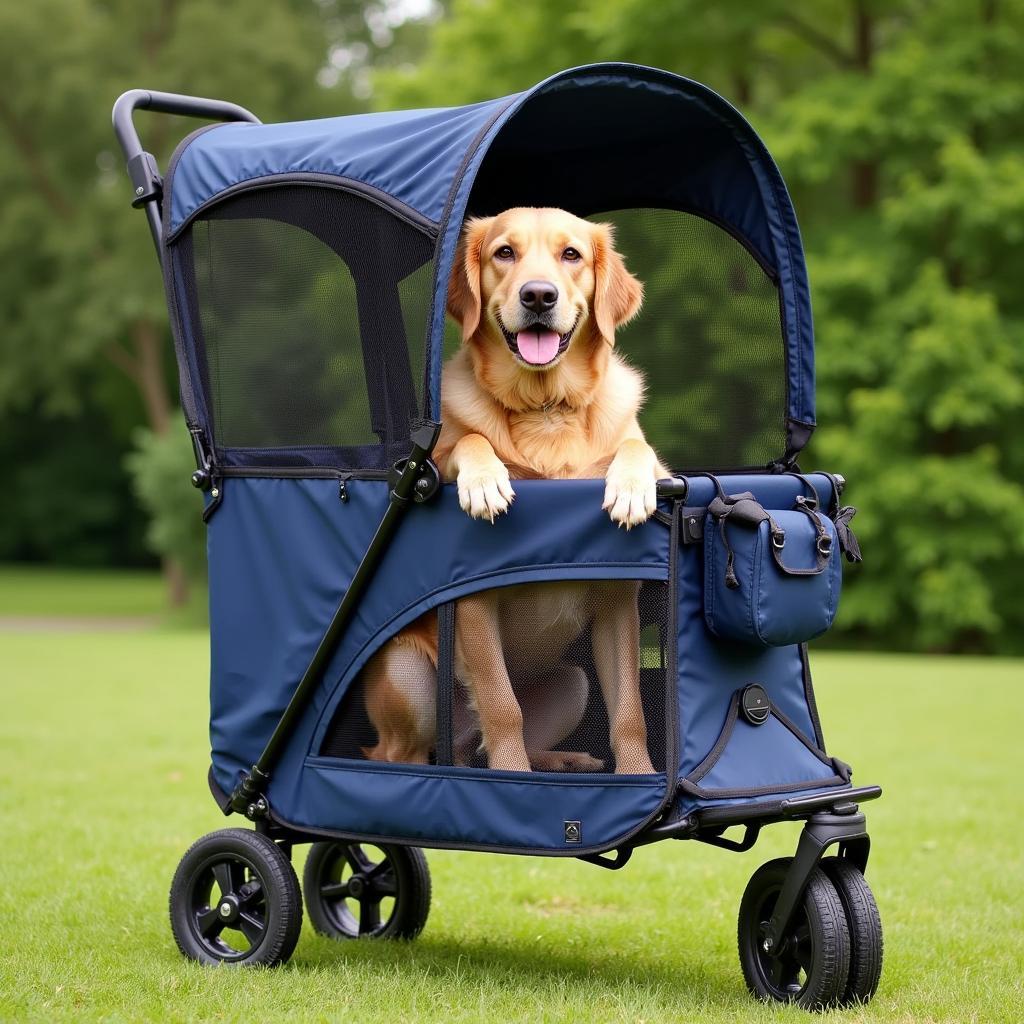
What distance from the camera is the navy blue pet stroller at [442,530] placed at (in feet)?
11.2

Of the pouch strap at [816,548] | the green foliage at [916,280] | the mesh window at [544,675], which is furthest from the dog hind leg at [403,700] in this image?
the green foliage at [916,280]

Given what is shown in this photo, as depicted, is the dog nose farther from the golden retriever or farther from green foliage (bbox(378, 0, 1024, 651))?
green foliage (bbox(378, 0, 1024, 651))

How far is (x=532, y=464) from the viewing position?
3924mm

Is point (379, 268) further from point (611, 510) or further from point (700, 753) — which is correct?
point (700, 753)

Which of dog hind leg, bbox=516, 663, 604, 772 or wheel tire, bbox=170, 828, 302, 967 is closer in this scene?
dog hind leg, bbox=516, 663, 604, 772

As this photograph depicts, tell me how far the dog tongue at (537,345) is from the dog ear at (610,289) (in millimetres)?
312

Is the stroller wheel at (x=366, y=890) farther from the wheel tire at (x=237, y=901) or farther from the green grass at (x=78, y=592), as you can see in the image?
the green grass at (x=78, y=592)

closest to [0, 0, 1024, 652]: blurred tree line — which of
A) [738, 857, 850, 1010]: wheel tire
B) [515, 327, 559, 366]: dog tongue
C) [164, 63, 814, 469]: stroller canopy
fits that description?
[164, 63, 814, 469]: stroller canopy

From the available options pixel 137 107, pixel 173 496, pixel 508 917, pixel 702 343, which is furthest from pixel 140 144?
pixel 173 496

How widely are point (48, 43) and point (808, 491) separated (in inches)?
944

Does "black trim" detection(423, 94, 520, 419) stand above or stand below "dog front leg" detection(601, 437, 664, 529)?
above

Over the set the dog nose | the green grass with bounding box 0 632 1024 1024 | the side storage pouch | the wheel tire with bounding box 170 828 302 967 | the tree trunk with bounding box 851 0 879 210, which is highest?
the tree trunk with bounding box 851 0 879 210

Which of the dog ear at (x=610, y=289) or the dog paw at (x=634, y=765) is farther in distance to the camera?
the dog ear at (x=610, y=289)

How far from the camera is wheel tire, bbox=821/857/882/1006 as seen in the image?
3.42 metres
